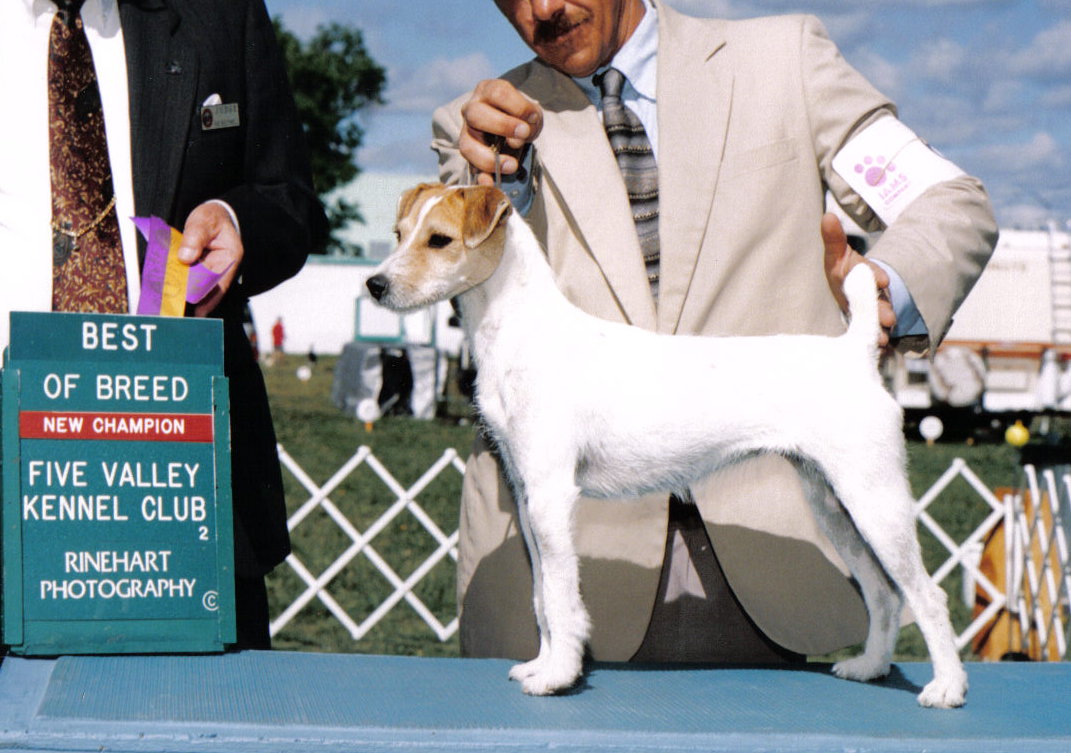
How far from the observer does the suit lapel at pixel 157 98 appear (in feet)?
6.68

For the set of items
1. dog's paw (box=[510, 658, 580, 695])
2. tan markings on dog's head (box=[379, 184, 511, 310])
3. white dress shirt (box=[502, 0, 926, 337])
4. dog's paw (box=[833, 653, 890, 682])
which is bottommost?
dog's paw (box=[833, 653, 890, 682])

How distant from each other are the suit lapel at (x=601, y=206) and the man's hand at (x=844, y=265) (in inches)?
13.6

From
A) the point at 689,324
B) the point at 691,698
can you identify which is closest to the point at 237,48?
the point at 689,324

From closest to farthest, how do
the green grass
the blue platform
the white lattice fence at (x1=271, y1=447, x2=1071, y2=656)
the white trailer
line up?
the blue platform < the white lattice fence at (x1=271, y1=447, x2=1071, y2=656) < the green grass < the white trailer

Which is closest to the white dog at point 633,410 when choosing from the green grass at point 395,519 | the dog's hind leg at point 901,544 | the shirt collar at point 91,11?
the dog's hind leg at point 901,544

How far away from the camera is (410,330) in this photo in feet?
74.7

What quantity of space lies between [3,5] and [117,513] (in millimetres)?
916

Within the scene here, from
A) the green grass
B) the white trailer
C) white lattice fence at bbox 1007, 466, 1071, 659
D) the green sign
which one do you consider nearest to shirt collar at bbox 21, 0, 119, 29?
the green sign

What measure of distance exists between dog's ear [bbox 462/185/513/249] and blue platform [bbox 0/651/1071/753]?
2.42 feet

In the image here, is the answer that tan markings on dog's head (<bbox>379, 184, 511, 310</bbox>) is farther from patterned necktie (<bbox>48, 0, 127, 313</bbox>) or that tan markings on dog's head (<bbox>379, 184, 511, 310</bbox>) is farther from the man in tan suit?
patterned necktie (<bbox>48, 0, 127, 313</bbox>)

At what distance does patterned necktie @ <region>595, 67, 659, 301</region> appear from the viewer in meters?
2.12

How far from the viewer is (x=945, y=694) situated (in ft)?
5.86

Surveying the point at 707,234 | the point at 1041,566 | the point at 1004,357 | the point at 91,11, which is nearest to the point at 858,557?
the point at 707,234

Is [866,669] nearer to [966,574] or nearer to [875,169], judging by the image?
[875,169]
